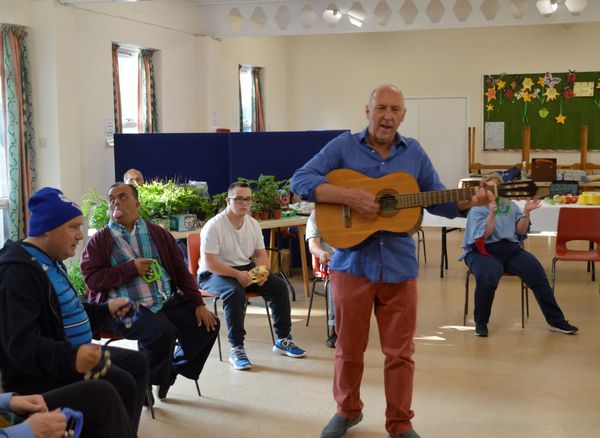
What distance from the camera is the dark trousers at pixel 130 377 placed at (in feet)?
10.2

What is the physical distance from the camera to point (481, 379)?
468 cm

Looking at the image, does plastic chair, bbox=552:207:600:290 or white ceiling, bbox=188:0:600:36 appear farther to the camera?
white ceiling, bbox=188:0:600:36

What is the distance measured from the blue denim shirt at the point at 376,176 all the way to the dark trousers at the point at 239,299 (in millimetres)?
1515

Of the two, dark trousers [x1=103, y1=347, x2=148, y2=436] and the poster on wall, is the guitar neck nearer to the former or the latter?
dark trousers [x1=103, y1=347, x2=148, y2=436]

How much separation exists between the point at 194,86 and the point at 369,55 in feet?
12.4

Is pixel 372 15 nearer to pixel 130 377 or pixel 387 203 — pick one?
pixel 387 203

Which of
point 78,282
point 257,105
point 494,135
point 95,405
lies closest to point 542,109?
point 494,135

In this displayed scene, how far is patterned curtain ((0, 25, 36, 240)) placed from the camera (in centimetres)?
735

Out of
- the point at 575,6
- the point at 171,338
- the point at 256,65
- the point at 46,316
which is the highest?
the point at 575,6

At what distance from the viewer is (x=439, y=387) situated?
4.53 meters

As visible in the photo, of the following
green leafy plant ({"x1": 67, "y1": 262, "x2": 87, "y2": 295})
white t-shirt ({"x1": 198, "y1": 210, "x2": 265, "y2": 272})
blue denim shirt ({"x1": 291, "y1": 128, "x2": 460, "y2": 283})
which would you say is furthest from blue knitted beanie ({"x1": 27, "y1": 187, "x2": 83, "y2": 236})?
green leafy plant ({"x1": 67, "y1": 262, "x2": 87, "y2": 295})

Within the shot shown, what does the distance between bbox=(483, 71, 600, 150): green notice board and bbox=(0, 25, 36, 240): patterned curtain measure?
7637 millimetres

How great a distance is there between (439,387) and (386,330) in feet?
3.86

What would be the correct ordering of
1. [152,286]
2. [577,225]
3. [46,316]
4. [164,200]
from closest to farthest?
[46,316] → [152,286] → [164,200] → [577,225]
